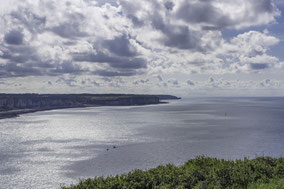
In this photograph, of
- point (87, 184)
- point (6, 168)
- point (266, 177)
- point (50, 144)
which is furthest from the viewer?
point (50, 144)

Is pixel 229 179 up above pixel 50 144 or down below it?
above

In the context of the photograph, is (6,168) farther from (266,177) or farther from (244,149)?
(244,149)

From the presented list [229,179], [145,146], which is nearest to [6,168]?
[145,146]

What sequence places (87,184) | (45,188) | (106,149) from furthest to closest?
(106,149) → (45,188) → (87,184)

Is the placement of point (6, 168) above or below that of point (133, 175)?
below

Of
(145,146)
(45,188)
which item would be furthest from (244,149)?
(45,188)

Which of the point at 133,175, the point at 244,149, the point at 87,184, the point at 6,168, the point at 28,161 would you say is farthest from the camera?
the point at 244,149

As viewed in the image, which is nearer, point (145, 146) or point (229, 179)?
point (229, 179)

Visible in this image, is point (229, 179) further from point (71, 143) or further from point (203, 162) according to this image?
point (71, 143)

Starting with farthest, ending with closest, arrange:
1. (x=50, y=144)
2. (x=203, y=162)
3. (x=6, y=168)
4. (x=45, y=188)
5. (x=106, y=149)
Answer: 1. (x=50, y=144)
2. (x=106, y=149)
3. (x=6, y=168)
4. (x=45, y=188)
5. (x=203, y=162)
